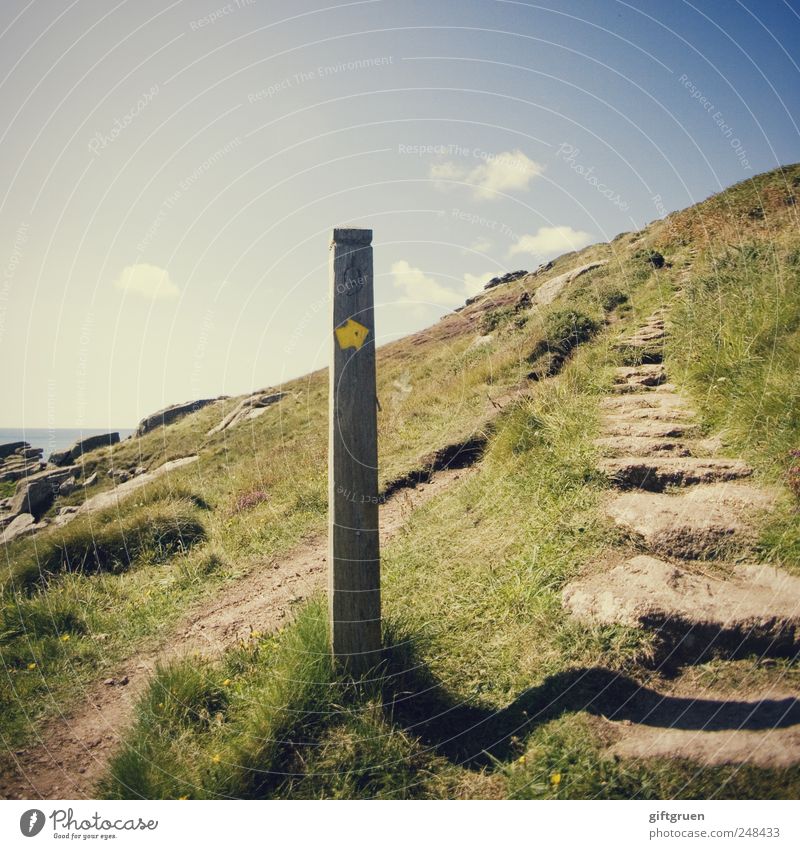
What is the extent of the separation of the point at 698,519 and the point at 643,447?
1.41m

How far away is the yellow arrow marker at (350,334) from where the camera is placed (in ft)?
10.3

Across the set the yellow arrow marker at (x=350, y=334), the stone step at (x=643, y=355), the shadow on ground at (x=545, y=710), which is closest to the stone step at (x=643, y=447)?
the shadow on ground at (x=545, y=710)

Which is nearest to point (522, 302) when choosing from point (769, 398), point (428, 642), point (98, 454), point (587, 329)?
point (587, 329)

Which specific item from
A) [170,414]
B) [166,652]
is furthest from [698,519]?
[170,414]

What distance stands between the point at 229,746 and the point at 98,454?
3173 centimetres

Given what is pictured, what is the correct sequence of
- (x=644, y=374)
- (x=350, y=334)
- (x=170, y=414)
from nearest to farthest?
(x=350, y=334) → (x=644, y=374) → (x=170, y=414)

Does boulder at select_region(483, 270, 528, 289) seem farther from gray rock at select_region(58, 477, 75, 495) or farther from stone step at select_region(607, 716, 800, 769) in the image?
stone step at select_region(607, 716, 800, 769)

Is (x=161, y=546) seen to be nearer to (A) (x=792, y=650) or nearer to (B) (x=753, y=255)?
(A) (x=792, y=650)

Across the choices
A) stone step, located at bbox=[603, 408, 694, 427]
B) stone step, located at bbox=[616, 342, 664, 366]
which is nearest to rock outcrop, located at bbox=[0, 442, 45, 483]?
stone step, located at bbox=[616, 342, 664, 366]

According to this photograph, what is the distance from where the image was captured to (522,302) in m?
21.5

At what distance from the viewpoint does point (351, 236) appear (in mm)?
3164

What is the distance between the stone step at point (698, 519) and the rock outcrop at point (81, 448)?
120 feet

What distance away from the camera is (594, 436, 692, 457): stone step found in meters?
5.15

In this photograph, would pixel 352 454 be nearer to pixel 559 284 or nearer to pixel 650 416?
pixel 650 416
